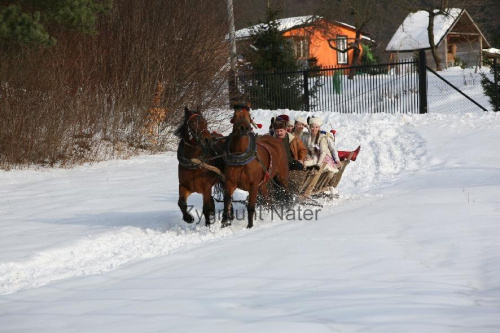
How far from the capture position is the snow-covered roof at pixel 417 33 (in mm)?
53281

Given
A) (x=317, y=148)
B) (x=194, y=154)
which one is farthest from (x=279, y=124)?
(x=194, y=154)

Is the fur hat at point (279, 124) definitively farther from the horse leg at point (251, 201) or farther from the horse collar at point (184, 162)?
the horse collar at point (184, 162)

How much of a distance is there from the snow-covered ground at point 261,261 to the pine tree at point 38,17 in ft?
10.3

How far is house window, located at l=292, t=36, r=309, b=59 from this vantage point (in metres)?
52.1

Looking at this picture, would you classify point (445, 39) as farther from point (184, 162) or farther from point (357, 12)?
point (184, 162)

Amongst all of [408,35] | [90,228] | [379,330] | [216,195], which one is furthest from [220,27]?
[408,35]

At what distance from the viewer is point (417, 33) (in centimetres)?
5541

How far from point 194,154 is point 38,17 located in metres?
7.69

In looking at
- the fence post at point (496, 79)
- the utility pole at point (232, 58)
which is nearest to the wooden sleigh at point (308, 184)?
the utility pole at point (232, 58)

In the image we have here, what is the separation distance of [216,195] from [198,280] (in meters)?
5.18

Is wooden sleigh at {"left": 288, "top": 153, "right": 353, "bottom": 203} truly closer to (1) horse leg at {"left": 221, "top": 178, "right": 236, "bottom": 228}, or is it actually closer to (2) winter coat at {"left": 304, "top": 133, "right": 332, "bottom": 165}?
(2) winter coat at {"left": 304, "top": 133, "right": 332, "bottom": 165}

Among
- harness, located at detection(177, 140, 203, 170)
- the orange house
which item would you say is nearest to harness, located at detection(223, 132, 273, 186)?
harness, located at detection(177, 140, 203, 170)

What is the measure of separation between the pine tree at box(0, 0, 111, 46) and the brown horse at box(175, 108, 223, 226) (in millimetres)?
7116

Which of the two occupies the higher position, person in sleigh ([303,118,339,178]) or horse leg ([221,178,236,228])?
person in sleigh ([303,118,339,178])
